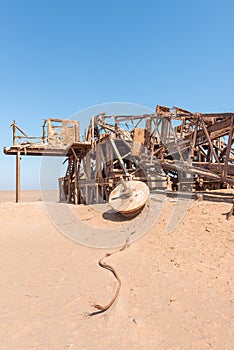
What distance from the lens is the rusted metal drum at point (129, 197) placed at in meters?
9.12

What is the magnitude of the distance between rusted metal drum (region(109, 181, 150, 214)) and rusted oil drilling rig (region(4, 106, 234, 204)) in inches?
63.6

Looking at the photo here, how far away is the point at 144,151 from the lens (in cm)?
1248

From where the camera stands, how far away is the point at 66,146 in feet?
55.3

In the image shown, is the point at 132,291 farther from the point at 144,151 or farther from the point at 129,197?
the point at 144,151

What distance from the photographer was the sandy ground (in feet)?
10.7

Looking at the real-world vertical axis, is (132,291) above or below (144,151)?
below

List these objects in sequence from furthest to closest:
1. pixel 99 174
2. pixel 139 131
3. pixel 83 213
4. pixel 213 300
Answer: pixel 99 174 → pixel 139 131 → pixel 83 213 → pixel 213 300

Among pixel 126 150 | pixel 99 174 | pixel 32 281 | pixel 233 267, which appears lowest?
pixel 32 281

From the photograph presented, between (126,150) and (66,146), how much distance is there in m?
4.20

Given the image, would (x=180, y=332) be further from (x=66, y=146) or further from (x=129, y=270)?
(x=66, y=146)

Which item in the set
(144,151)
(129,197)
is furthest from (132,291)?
(144,151)

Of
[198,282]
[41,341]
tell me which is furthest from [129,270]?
[41,341]

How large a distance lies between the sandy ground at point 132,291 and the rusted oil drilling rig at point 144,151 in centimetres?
291

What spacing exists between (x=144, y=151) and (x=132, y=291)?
8.66m
